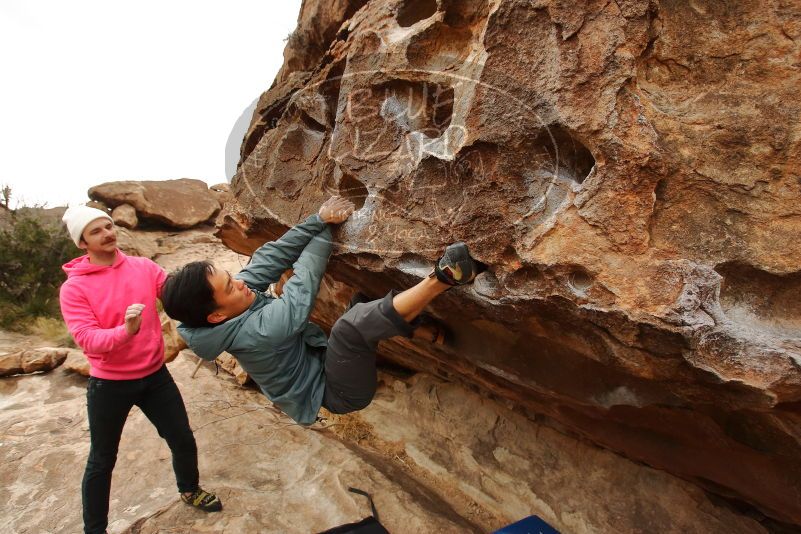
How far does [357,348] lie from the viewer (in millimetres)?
1852

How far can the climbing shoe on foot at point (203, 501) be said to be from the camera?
2.49 meters

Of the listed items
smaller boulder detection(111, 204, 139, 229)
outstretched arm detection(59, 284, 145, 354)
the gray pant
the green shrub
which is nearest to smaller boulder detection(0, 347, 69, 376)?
the green shrub

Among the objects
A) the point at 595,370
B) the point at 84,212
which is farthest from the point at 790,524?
the point at 84,212

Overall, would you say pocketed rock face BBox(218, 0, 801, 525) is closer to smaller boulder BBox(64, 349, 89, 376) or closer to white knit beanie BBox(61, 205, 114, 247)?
white knit beanie BBox(61, 205, 114, 247)

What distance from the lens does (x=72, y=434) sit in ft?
12.0

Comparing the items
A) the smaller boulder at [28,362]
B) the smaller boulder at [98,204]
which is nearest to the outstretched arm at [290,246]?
the smaller boulder at [28,362]

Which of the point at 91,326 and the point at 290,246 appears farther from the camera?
the point at 290,246

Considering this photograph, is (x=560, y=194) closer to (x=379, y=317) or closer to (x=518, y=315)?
(x=518, y=315)

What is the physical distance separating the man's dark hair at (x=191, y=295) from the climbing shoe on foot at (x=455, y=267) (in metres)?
0.91

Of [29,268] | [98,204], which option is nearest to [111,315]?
[29,268]

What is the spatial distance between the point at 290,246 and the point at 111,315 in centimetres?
85

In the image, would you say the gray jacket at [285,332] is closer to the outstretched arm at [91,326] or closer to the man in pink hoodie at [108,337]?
the outstretched arm at [91,326]

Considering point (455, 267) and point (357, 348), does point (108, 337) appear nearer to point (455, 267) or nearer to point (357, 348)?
point (357, 348)

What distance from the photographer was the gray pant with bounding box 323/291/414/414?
175cm
